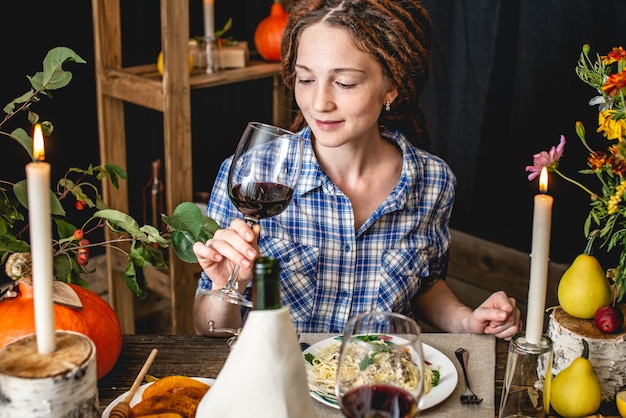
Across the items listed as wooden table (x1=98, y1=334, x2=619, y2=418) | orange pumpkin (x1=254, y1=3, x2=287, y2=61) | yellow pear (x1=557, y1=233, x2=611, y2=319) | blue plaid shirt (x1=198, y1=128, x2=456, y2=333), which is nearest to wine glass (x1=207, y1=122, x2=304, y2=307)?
wooden table (x1=98, y1=334, x2=619, y2=418)

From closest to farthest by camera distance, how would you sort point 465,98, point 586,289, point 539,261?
point 539,261, point 586,289, point 465,98

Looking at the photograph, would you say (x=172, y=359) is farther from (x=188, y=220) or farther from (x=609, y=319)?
(x=609, y=319)

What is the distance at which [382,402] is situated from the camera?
34.7 inches

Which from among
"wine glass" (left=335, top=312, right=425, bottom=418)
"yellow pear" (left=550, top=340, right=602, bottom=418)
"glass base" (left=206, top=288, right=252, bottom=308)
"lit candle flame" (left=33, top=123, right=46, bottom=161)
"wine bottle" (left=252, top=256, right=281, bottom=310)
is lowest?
"yellow pear" (left=550, top=340, right=602, bottom=418)

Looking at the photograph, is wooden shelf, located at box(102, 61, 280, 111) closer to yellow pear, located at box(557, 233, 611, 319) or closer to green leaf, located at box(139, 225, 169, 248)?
green leaf, located at box(139, 225, 169, 248)

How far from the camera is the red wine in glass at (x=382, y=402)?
2.89ft

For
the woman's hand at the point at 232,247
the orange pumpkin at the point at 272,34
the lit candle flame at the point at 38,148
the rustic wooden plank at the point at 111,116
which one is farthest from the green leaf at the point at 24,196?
the orange pumpkin at the point at 272,34

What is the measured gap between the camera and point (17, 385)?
82 centimetres

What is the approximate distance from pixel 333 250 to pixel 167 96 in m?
0.87

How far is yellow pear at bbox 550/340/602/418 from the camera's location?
116cm

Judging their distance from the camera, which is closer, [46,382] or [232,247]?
[46,382]

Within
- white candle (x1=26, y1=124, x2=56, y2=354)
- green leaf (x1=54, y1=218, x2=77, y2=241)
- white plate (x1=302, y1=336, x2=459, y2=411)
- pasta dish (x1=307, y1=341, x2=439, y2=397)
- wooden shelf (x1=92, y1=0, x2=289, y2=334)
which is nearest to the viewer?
white candle (x1=26, y1=124, x2=56, y2=354)

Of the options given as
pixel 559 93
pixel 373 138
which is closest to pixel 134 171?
pixel 373 138

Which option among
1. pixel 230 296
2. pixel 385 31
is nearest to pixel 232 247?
pixel 230 296
